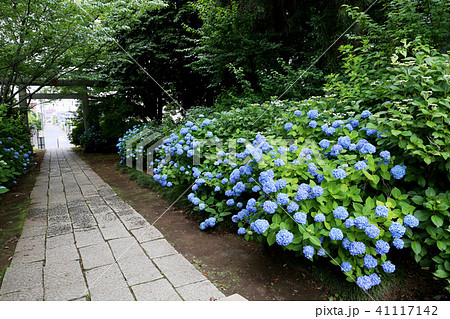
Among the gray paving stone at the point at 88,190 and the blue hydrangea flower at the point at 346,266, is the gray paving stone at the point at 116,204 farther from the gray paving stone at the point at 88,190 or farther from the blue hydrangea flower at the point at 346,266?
the blue hydrangea flower at the point at 346,266

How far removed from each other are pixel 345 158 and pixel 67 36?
518 centimetres

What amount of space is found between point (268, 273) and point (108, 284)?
3.56 feet

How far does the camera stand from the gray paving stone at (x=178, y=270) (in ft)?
6.09

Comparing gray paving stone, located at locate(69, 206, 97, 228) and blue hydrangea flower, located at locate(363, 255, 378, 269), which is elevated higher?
blue hydrangea flower, located at locate(363, 255, 378, 269)

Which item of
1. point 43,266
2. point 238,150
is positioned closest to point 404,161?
point 238,150

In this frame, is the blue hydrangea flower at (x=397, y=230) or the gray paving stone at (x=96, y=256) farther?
the gray paving stone at (x=96, y=256)

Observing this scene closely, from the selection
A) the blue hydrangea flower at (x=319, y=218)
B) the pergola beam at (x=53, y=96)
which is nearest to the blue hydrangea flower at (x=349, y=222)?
the blue hydrangea flower at (x=319, y=218)

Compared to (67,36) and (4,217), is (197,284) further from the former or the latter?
(67,36)

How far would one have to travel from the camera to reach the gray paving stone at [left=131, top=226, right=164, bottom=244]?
252cm

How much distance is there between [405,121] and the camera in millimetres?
1705

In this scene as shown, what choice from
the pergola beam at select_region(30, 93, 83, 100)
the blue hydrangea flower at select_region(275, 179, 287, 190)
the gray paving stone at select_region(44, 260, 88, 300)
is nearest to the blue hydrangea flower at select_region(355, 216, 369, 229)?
the blue hydrangea flower at select_region(275, 179, 287, 190)

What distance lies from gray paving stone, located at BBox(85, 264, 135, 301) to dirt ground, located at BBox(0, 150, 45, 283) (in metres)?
0.70

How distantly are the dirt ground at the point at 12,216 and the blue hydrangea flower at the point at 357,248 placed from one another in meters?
2.37

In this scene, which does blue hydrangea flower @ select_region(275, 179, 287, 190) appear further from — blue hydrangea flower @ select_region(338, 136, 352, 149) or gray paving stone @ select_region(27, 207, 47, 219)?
gray paving stone @ select_region(27, 207, 47, 219)
